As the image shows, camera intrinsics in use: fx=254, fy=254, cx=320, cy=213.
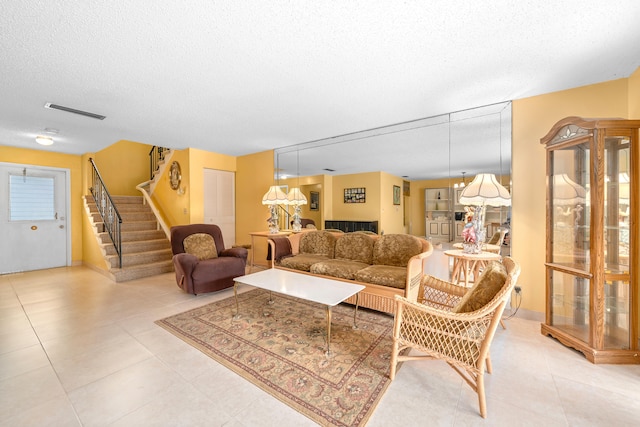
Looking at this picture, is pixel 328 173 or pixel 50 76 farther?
pixel 328 173

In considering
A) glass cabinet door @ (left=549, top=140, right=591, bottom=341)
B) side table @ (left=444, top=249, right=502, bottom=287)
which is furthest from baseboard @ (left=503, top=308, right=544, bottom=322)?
side table @ (left=444, top=249, right=502, bottom=287)

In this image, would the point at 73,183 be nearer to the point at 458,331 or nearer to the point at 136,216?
the point at 136,216

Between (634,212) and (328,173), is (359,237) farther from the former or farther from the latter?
(634,212)

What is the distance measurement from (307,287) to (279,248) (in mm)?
1558

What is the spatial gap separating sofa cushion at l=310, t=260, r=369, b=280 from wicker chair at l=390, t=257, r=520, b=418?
51.5 inches

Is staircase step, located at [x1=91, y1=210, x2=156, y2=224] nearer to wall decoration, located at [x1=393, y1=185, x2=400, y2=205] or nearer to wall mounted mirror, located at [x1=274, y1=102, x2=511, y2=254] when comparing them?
wall mounted mirror, located at [x1=274, y1=102, x2=511, y2=254]

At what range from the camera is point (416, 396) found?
166cm

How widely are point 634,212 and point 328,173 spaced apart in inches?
142

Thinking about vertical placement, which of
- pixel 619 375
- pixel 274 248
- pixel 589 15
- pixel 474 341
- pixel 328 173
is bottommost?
pixel 619 375

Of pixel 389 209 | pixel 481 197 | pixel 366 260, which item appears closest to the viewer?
pixel 481 197

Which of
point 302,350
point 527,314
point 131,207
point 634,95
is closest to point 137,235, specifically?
point 131,207

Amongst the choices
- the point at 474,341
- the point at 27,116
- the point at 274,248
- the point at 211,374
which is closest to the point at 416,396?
the point at 474,341

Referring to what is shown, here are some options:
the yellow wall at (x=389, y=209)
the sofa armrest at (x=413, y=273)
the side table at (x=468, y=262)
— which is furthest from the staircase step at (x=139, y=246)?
the side table at (x=468, y=262)

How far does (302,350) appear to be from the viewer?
86.4 inches
